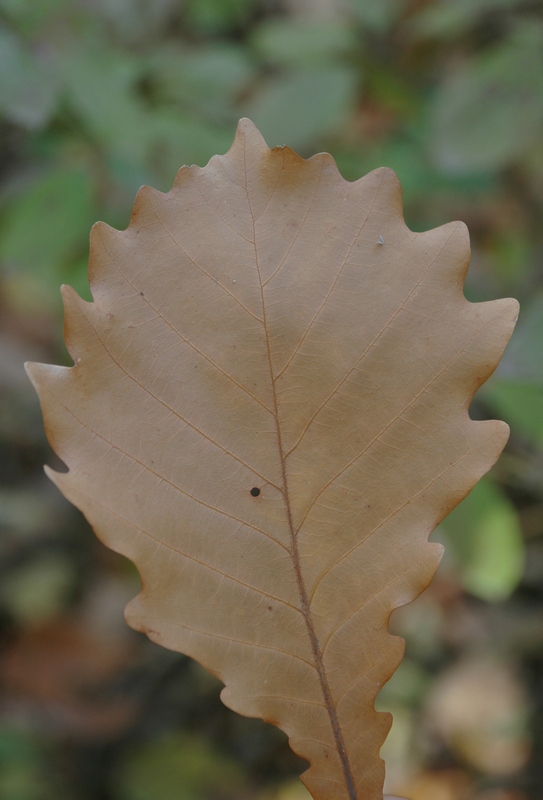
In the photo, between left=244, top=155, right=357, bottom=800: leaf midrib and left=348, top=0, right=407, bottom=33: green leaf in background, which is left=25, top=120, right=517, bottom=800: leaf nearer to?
left=244, top=155, right=357, bottom=800: leaf midrib

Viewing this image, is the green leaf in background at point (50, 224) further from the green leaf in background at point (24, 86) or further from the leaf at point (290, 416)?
the leaf at point (290, 416)

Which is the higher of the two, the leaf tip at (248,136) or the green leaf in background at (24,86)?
the leaf tip at (248,136)

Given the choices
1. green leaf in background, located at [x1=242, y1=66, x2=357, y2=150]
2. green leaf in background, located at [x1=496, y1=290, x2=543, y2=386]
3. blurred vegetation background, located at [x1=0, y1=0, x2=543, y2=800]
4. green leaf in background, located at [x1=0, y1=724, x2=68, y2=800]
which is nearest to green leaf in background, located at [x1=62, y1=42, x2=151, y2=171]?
blurred vegetation background, located at [x1=0, y1=0, x2=543, y2=800]

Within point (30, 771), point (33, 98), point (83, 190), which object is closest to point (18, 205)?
point (83, 190)

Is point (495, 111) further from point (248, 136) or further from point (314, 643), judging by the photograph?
point (314, 643)

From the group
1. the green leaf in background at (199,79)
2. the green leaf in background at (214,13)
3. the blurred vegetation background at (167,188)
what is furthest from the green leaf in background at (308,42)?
the green leaf in background at (214,13)
